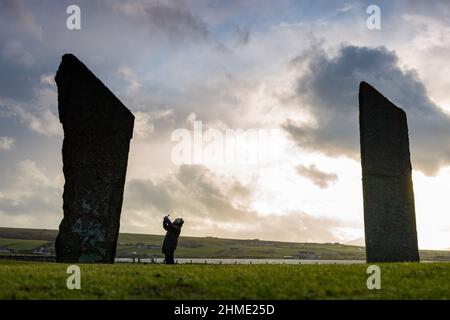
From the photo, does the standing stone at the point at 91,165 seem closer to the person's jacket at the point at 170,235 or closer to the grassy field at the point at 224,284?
the person's jacket at the point at 170,235

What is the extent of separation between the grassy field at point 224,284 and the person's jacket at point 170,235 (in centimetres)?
599

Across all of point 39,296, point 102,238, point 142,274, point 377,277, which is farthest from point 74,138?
point 377,277

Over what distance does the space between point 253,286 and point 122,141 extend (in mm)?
11356

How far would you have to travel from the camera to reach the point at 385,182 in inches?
928

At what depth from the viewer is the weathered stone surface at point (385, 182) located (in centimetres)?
2302

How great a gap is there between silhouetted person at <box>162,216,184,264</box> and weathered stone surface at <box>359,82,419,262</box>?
331 inches

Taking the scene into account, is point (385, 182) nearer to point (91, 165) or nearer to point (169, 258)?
point (169, 258)

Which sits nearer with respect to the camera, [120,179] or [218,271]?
[218,271]

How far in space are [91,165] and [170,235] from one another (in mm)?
4540

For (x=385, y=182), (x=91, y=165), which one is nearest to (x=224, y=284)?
(x=91, y=165)

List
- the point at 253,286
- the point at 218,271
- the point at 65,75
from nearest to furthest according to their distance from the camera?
the point at 253,286 < the point at 218,271 < the point at 65,75

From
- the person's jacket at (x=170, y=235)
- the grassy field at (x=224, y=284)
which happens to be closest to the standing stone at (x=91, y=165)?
the person's jacket at (x=170, y=235)

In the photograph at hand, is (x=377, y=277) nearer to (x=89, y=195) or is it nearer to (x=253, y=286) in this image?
(x=253, y=286)
